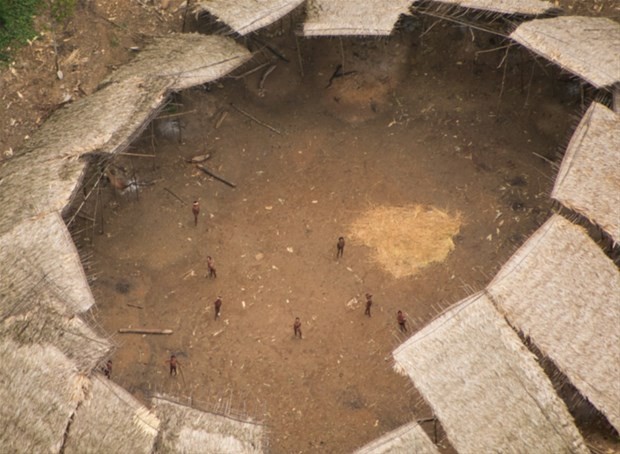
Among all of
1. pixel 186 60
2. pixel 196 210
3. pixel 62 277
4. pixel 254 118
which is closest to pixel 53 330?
pixel 62 277

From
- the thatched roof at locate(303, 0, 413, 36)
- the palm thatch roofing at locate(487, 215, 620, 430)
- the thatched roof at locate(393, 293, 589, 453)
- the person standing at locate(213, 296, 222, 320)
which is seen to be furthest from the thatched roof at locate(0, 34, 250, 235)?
the palm thatch roofing at locate(487, 215, 620, 430)

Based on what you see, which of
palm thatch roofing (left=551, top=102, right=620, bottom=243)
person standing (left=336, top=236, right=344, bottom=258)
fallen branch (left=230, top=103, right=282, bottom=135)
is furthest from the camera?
fallen branch (left=230, top=103, right=282, bottom=135)

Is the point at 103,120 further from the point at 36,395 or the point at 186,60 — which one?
the point at 36,395

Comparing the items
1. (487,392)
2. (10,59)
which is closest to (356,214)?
(487,392)

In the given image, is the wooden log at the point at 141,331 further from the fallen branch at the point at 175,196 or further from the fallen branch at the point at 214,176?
the fallen branch at the point at 214,176

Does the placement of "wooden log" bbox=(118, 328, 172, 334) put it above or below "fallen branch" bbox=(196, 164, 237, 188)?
below

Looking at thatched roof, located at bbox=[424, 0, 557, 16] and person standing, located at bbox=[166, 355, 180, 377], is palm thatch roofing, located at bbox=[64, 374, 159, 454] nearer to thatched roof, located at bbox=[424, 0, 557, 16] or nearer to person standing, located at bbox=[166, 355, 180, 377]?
person standing, located at bbox=[166, 355, 180, 377]

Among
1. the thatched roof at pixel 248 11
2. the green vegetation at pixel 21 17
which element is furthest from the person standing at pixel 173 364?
the green vegetation at pixel 21 17
